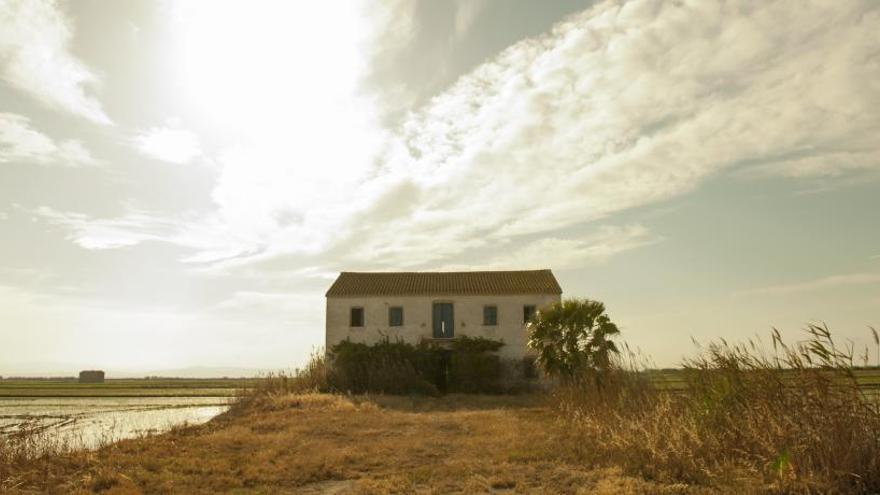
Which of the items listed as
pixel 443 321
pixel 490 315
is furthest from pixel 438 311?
pixel 490 315

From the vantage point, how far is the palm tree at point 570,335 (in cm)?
2172

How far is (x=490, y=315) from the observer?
32.7 metres

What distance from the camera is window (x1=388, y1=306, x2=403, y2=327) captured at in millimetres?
32812

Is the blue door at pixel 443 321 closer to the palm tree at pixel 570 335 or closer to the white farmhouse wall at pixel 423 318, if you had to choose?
the white farmhouse wall at pixel 423 318

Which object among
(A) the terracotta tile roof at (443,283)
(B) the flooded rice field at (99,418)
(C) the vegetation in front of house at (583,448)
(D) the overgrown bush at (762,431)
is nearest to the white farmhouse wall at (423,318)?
(A) the terracotta tile roof at (443,283)

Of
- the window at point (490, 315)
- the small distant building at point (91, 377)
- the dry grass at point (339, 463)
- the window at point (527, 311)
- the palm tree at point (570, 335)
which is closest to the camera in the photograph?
the dry grass at point (339, 463)

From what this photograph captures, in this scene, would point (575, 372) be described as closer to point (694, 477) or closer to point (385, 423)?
point (385, 423)

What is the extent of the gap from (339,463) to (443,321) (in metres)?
22.5

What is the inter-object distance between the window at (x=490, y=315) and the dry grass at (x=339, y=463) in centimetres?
1554

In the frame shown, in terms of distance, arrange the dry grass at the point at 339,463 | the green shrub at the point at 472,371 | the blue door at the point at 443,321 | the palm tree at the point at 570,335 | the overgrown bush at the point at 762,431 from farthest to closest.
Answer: the blue door at the point at 443,321, the green shrub at the point at 472,371, the palm tree at the point at 570,335, the dry grass at the point at 339,463, the overgrown bush at the point at 762,431

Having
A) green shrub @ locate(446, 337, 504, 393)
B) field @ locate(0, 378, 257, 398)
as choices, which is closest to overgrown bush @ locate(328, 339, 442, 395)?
green shrub @ locate(446, 337, 504, 393)

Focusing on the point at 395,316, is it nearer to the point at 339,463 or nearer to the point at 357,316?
the point at 357,316

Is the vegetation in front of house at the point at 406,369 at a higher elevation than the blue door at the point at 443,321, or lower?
lower

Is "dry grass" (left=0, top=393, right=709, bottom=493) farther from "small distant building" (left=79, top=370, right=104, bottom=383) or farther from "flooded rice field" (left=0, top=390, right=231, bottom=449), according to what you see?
"small distant building" (left=79, top=370, right=104, bottom=383)
